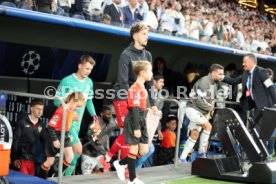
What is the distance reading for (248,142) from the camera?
20.7 ft

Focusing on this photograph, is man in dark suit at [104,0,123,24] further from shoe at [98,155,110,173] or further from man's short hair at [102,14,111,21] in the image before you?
shoe at [98,155,110,173]

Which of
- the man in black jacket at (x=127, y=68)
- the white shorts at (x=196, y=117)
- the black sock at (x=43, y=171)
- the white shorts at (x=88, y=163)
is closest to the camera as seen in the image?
the man in black jacket at (x=127, y=68)

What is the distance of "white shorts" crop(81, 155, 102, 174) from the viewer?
7.00 metres

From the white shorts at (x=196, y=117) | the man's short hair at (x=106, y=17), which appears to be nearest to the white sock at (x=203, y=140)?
the white shorts at (x=196, y=117)

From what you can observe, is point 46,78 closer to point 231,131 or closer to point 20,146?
point 20,146

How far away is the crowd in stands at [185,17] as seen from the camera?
7035 mm

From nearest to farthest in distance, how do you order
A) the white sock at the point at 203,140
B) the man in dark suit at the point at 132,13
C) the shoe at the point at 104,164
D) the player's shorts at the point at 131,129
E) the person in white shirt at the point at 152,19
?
the player's shorts at the point at 131,129
the shoe at the point at 104,164
the white sock at the point at 203,140
the man in dark suit at the point at 132,13
the person in white shirt at the point at 152,19

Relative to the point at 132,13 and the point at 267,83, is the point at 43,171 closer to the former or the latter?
the point at 132,13

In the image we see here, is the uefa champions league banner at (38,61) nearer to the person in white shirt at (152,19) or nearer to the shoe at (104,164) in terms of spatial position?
the person in white shirt at (152,19)

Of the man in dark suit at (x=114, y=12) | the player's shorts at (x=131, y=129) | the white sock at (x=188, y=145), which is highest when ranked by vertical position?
the man in dark suit at (x=114, y=12)

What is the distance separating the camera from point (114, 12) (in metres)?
7.82

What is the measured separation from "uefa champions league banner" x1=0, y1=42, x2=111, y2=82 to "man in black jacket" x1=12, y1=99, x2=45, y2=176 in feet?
4.63

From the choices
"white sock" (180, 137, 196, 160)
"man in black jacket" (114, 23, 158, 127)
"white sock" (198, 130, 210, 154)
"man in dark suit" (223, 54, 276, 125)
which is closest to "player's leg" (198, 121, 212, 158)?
"white sock" (198, 130, 210, 154)

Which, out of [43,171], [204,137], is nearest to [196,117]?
[204,137]
